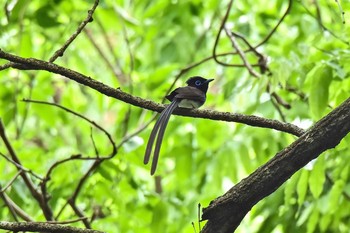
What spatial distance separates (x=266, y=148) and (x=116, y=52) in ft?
16.0

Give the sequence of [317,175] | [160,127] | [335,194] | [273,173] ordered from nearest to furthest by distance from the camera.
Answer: [273,173]
[160,127]
[317,175]
[335,194]

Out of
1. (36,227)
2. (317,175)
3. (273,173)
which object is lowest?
(273,173)

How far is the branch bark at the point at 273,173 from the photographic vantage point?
2439 mm

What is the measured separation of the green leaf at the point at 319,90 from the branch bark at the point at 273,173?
931 mm

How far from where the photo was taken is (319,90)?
3.47 meters

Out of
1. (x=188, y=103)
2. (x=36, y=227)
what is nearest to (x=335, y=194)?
(x=188, y=103)

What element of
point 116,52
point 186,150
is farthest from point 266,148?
point 116,52

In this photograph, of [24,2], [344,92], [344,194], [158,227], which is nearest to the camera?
[344,92]

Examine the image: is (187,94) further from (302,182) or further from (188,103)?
(302,182)

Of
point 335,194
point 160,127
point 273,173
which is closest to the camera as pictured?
point 273,173

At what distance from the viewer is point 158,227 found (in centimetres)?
453

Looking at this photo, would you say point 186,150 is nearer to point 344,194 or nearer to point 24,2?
point 344,194

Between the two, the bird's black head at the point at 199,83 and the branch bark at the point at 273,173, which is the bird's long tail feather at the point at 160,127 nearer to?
the branch bark at the point at 273,173

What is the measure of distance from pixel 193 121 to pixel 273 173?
280 cm
